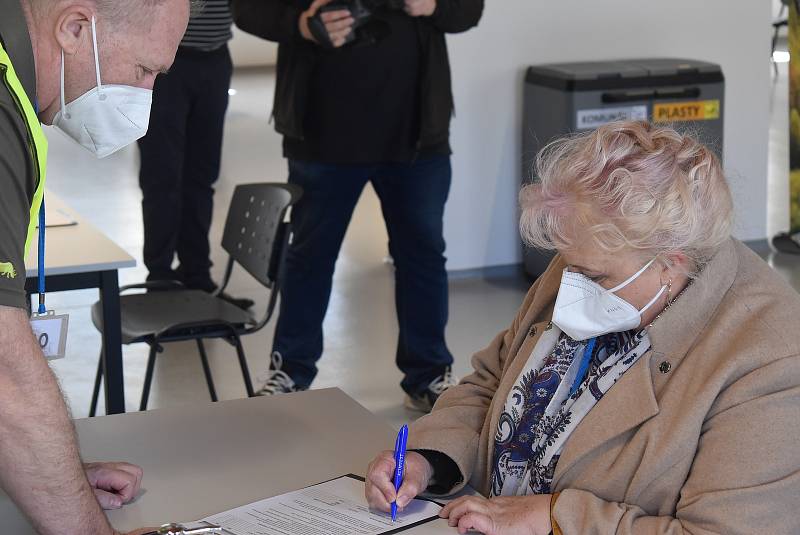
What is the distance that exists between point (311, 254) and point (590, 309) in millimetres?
1983

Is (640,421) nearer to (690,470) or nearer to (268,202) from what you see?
(690,470)

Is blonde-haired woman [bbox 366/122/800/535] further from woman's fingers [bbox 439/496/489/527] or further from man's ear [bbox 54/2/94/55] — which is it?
man's ear [bbox 54/2/94/55]

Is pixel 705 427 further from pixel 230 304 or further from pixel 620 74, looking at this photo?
pixel 620 74

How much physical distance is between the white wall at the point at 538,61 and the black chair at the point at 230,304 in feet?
6.67

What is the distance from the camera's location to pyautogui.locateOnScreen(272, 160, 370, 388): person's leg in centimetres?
357

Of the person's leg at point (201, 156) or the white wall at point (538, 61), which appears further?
the white wall at point (538, 61)

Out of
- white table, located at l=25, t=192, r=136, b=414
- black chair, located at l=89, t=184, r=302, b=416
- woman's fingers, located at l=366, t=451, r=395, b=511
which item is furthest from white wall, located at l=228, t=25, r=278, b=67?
woman's fingers, located at l=366, t=451, r=395, b=511

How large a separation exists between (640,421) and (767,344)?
0.68 ft

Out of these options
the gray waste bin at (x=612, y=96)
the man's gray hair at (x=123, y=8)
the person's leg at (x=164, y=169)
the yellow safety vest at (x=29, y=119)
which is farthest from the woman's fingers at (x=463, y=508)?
the gray waste bin at (x=612, y=96)

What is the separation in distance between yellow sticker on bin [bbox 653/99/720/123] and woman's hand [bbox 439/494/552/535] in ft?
12.8

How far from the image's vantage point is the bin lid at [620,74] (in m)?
5.12

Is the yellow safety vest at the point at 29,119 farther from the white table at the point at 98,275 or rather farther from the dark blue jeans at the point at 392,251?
the dark blue jeans at the point at 392,251

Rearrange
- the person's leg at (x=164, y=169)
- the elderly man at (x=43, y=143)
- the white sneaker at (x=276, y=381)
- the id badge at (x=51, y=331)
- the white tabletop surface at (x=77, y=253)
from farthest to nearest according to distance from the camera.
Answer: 1. the person's leg at (x=164, y=169)
2. the white sneaker at (x=276, y=381)
3. the white tabletop surface at (x=77, y=253)
4. the id badge at (x=51, y=331)
5. the elderly man at (x=43, y=143)

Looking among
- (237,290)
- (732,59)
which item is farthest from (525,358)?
(732,59)
